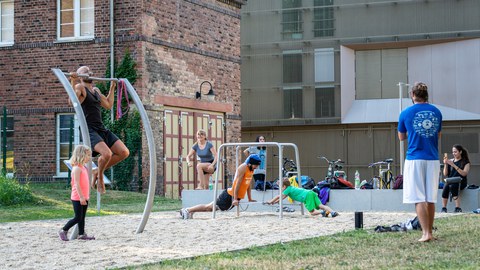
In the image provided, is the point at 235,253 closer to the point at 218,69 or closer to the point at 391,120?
the point at 218,69

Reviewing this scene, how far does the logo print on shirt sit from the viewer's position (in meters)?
11.7

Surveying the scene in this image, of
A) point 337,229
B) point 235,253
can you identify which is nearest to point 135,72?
point 337,229

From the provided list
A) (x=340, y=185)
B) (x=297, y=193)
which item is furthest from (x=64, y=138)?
(x=297, y=193)

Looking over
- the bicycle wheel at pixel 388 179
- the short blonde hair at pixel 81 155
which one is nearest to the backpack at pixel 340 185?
the bicycle wheel at pixel 388 179

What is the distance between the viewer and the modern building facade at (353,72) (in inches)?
1704

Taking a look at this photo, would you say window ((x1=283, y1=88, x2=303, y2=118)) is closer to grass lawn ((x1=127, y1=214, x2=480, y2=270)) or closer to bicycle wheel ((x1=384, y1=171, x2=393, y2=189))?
bicycle wheel ((x1=384, y1=171, x2=393, y2=189))

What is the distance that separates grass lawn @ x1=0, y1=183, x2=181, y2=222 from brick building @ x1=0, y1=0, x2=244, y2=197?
1.53 metres

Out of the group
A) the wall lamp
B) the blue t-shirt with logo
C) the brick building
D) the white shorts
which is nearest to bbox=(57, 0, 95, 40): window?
the brick building

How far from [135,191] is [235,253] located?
17311 mm

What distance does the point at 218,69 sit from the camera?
104ft

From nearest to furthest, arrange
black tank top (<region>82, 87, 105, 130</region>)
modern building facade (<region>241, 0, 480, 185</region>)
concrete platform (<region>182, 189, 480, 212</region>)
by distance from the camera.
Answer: black tank top (<region>82, 87, 105, 130</region>)
concrete platform (<region>182, 189, 480, 212</region>)
modern building facade (<region>241, 0, 480, 185</region>)

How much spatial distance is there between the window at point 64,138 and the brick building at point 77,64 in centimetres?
3

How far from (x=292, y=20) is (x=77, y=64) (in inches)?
788

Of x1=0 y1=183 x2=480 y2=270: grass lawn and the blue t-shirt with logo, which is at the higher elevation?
the blue t-shirt with logo
